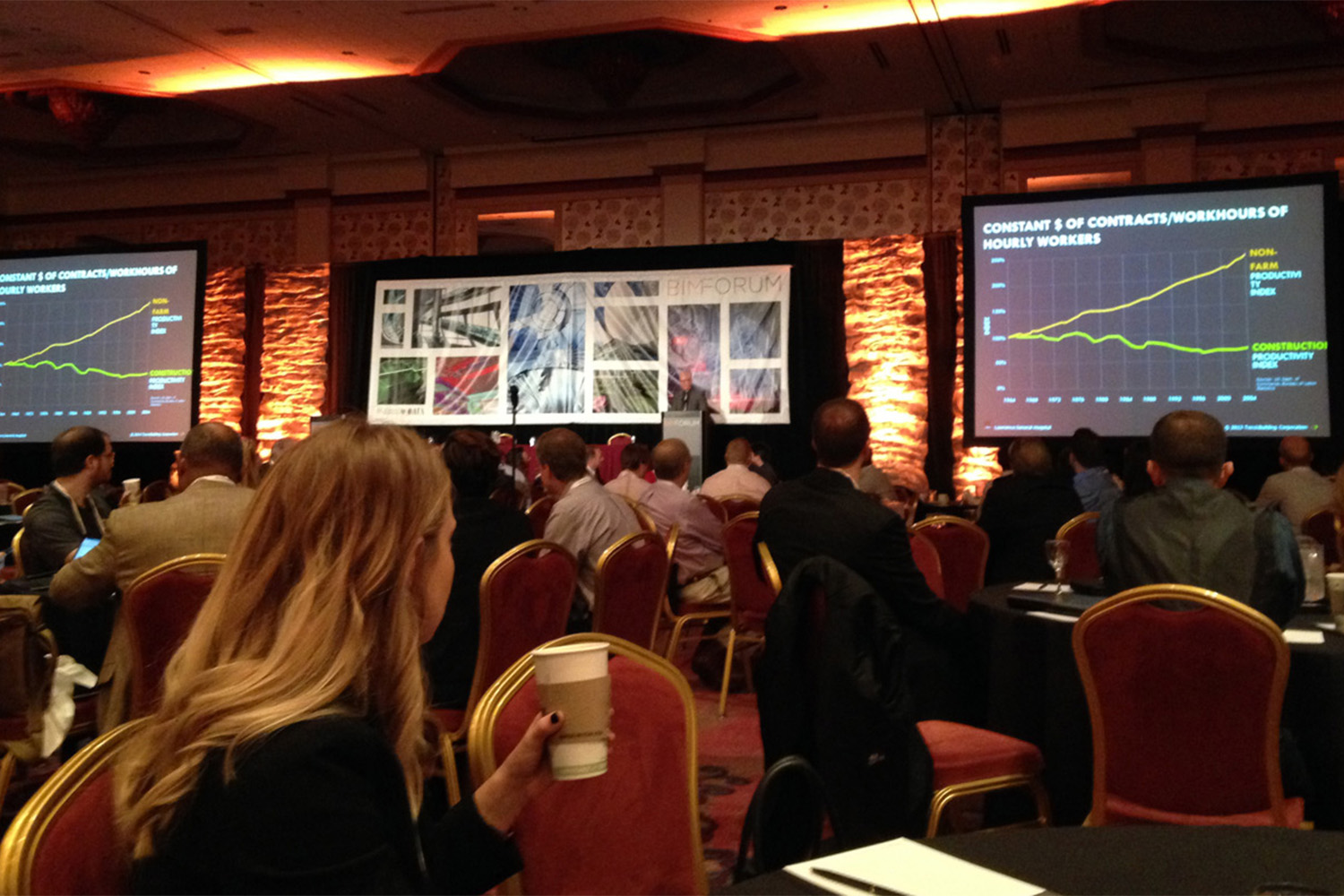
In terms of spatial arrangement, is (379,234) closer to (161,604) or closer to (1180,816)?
(161,604)

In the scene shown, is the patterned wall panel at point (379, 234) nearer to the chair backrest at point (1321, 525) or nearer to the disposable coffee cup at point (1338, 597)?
the chair backrest at point (1321, 525)

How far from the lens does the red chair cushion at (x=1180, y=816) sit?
2.31 m

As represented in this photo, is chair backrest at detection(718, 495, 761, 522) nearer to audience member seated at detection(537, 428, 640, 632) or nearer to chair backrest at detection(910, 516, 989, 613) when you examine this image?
chair backrest at detection(910, 516, 989, 613)

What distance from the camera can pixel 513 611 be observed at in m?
3.29

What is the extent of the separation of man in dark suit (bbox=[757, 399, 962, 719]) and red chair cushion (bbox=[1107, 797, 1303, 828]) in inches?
31.3

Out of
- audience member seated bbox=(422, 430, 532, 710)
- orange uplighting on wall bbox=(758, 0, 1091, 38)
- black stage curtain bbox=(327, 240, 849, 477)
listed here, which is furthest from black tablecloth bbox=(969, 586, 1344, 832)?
black stage curtain bbox=(327, 240, 849, 477)

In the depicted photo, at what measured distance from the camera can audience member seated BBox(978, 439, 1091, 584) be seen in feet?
15.4

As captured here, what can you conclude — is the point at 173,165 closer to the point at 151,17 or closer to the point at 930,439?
the point at 151,17

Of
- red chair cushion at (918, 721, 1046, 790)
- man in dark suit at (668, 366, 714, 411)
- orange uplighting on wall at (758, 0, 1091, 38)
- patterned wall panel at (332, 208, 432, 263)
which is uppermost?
orange uplighting on wall at (758, 0, 1091, 38)

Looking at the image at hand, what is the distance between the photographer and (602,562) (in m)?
3.63

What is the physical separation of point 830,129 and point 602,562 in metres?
7.86

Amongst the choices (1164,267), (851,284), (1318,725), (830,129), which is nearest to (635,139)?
(830,129)

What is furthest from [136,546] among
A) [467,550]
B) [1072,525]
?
[1072,525]

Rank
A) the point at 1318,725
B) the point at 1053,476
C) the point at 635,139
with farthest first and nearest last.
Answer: the point at 635,139, the point at 1053,476, the point at 1318,725
